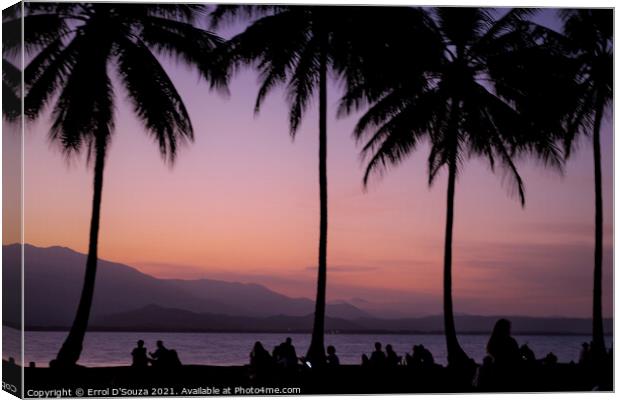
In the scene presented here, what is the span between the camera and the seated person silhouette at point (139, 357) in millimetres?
18859

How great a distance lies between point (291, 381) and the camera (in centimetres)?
1922

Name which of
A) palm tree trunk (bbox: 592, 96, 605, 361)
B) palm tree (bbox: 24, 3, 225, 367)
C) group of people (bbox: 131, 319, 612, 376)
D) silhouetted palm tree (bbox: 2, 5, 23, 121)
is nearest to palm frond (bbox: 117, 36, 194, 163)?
palm tree (bbox: 24, 3, 225, 367)

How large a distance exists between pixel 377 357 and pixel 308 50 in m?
4.06

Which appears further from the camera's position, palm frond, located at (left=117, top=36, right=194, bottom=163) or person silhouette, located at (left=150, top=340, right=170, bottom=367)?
palm frond, located at (left=117, top=36, right=194, bottom=163)

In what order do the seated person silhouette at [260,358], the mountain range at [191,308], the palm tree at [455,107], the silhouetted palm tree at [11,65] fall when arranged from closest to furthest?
the silhouetted palm tree at [11,65] → the mountain range at [191,308] → the seated person silhouette at [260,358] → the palm tree at [455,107]

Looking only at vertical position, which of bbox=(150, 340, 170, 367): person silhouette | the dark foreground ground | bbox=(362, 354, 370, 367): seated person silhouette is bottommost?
the dark foreground ground

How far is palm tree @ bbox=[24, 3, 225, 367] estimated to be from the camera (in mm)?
18594

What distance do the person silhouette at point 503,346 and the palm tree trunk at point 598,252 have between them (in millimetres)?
1308

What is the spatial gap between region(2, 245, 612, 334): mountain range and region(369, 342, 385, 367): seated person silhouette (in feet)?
1.08

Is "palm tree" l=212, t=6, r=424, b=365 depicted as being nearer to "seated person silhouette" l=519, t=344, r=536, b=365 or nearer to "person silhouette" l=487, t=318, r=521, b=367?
"person silhouette" l=487, t=318, r=521, b=367

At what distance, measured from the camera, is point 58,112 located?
18625 millimetres

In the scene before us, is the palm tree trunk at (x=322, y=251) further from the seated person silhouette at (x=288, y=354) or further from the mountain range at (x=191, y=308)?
the seated person silhouette at (x=288, y=354)

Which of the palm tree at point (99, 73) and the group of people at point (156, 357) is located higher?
the palm tree at point (99, 73)

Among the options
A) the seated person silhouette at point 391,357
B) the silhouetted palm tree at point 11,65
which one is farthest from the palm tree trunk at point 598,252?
the silhouetted palm tree at point 11,65
